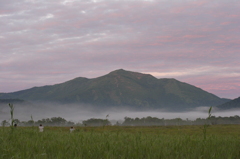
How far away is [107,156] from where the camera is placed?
23.2 ft

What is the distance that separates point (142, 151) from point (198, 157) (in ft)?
5.89

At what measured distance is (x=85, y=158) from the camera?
7391 mm

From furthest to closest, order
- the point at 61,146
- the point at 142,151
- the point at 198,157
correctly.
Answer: the point at 61,146, the point at 142,151, the point at 198,157

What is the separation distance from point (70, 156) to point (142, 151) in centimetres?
243

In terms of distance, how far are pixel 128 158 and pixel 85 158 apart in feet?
4.29

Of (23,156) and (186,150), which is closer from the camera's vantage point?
(23,156)

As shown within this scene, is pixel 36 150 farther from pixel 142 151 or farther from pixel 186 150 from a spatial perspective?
pixel 186 150

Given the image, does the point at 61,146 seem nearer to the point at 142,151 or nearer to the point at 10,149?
the point at 10,149

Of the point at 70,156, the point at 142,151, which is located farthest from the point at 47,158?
the point at 142,151

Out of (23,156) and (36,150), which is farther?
(36,150)

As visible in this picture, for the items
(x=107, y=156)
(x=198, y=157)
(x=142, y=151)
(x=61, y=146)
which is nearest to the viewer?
(x=107, y=156)

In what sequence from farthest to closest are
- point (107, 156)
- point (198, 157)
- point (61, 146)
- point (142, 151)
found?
point (61, 146), point (142, 151), point (198, 157), point (107, 156)

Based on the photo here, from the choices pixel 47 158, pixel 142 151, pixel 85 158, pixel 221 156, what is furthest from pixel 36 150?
pixel 221 156

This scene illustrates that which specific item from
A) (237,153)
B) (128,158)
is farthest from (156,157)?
(237,153)
